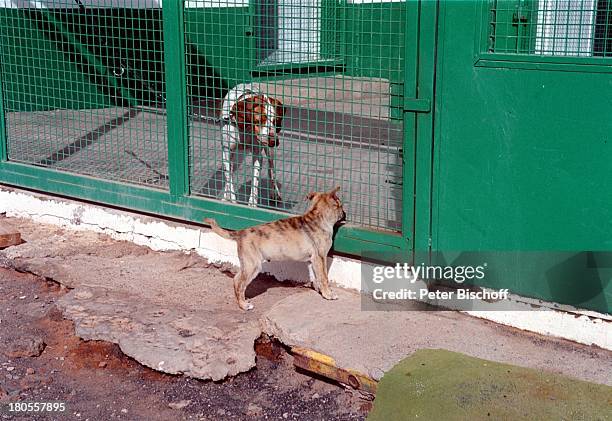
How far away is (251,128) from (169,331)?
2075 millimetres

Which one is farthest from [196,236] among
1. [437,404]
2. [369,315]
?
[437,404]

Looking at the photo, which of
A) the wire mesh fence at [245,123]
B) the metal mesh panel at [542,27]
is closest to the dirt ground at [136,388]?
the wire mesh fence at [245,123]

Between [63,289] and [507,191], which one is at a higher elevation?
[507,191]

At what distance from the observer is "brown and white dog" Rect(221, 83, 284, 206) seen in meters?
6.36

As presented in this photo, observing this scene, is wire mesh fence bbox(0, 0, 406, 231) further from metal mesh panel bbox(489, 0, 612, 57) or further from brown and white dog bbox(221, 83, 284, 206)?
metal mesh panel bbox(489, 0, 612, 57)

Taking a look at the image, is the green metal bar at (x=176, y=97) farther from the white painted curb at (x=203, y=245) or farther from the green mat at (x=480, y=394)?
the green mat at (x=480, y=394)

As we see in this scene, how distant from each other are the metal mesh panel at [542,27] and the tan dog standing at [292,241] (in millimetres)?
1475

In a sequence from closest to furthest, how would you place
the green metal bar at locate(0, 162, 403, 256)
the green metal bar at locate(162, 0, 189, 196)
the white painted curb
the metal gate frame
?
the white painted curb
the metal gate frame
the green metal bar at locate(0, 162, 403, 256)
the green metal bar at locate(162, 0, 189, 196)

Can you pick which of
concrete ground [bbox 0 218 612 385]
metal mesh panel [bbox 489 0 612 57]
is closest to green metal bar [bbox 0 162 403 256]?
concrete ground [bbox 0 218 612 385]

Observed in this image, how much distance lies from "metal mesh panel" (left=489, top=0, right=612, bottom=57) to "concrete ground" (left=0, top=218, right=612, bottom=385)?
1634 mm

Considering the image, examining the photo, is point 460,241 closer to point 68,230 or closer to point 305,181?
point 305,181

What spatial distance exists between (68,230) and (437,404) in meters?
4.03

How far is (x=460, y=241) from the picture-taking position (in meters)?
4.92

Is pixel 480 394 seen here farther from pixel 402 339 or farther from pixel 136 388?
pixel 136 388
